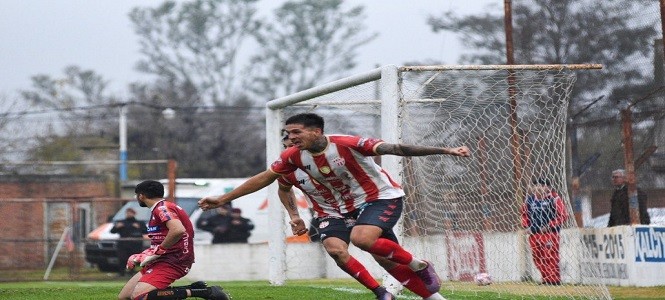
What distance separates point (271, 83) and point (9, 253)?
104ft

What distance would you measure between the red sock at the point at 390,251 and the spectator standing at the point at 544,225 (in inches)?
181

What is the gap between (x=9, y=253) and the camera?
27047mm

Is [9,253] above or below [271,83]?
below

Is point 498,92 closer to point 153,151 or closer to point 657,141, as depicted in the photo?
point 657,141

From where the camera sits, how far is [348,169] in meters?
10.2

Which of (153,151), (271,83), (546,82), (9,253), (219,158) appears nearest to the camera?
(546,82)

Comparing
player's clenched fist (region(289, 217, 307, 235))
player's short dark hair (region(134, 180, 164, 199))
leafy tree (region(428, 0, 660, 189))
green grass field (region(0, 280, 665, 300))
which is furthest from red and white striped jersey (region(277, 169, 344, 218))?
leafy tree (region(428, 0, 660, 189))

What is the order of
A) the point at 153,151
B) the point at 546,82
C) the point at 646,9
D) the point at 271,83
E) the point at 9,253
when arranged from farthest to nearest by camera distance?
the point at 271,83
the point at 153,151
the point at 9,253
the point at 646,9
the point at 546,82

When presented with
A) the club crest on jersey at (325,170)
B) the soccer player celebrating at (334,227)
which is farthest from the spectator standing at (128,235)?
the club crest on jersey at (325,170)

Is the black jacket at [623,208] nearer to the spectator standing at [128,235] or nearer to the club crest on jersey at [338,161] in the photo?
the club crest on jersey at [338,161]

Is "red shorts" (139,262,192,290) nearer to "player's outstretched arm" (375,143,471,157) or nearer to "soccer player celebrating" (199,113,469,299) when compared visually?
"soccer player celebrating" (199,113,469,299)

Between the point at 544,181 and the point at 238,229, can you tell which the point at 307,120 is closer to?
the point at 544,181

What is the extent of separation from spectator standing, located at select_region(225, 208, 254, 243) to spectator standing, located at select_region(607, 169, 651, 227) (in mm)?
11782

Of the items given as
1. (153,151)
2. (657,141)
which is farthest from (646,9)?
(153,151)
